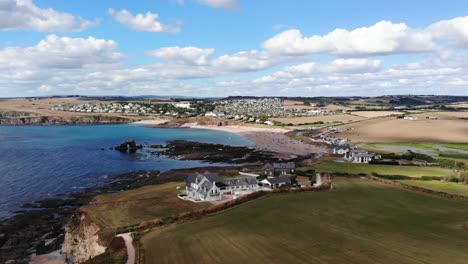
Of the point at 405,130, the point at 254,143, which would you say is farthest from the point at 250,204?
the point at 405,130

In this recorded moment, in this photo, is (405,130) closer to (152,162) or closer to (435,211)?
(152,162)

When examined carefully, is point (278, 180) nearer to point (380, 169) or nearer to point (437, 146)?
point (380, 169)

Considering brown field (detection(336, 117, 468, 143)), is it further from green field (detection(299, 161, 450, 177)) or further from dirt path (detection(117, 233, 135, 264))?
dirt path (detection(117, 233, 135, 264))

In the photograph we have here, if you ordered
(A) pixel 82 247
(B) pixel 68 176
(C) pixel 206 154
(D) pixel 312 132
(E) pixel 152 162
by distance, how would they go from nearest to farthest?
(A) pixel 82 247
(B) pixel 68 176
(E) pixel 152 162
(C) pixel 206 154
(D) pixel 312 132

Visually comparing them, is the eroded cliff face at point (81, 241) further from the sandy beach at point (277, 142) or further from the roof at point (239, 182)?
the sandy beach at point (277, 142)

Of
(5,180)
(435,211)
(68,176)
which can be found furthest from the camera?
(68,176)

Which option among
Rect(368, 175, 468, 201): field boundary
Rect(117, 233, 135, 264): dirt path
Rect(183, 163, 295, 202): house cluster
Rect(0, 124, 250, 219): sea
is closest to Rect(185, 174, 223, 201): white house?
Rect(183, 163, 295, 202): house cluster
